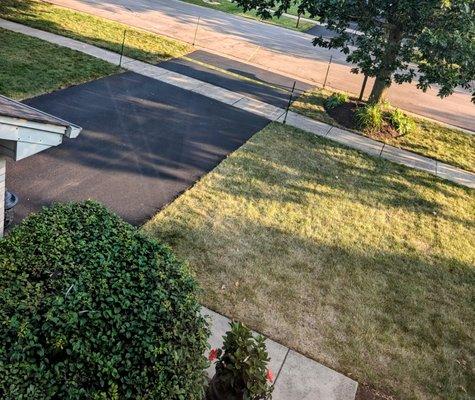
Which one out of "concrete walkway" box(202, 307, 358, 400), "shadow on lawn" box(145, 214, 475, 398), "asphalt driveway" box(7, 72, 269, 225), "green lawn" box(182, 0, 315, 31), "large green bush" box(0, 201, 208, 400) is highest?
"green lawn" box(182, 0, 315, 31)

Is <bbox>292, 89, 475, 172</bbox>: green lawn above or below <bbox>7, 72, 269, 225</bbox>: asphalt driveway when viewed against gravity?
above

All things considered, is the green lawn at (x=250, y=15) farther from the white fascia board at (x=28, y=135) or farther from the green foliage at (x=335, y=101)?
the white fascia board at (x=28, y=135)

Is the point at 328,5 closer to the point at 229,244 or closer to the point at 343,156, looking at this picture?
the point at 343,156

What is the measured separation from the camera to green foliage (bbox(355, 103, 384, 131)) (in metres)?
15.2

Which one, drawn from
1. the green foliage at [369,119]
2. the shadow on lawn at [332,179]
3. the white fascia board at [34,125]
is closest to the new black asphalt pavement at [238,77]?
the green foliage at [369,119]

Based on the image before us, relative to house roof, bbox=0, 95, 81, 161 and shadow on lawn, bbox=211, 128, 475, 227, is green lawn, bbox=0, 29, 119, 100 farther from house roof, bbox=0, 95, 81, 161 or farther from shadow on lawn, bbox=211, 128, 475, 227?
A: house roof, bbox=0, 95, 81, 161

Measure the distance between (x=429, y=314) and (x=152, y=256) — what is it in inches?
210

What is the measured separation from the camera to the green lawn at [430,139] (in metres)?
14.8

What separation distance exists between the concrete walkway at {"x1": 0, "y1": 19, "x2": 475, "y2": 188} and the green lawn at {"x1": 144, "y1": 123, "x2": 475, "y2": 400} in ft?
3.65

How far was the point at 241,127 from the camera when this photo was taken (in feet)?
45.2

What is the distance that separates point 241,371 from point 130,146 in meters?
7.42

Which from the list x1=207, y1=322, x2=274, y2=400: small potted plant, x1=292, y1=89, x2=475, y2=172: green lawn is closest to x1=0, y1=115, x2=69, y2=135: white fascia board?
x1=207, y1=322, x2=274, y2=400: small potted plant

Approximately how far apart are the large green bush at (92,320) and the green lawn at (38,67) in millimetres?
8372

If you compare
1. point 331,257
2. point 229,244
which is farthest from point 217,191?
point 331,257
